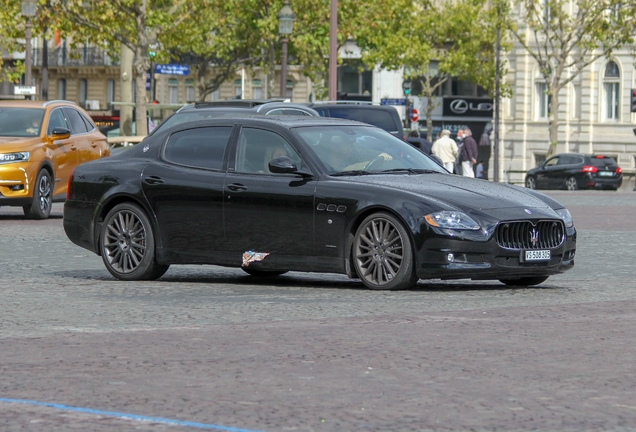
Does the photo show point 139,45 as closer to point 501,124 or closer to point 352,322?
point 501,124

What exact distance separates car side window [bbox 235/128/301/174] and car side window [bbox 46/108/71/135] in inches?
424

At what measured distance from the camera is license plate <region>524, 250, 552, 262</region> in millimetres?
12594

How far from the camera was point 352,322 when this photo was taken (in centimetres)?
1032

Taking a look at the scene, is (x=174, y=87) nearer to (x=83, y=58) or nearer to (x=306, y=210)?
(x=83, y=58)

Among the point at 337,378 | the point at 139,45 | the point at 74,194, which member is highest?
the point at 139,45

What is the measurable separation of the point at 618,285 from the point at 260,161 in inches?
127

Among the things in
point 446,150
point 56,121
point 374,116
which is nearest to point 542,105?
point 446,150

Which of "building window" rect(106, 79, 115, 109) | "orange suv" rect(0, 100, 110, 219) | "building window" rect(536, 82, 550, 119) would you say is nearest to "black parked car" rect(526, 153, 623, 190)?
"building window" rect(536, 82, 550, 119)

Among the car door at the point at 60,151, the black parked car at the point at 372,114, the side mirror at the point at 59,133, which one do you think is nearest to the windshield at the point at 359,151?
the side mirror at the point at 59,133

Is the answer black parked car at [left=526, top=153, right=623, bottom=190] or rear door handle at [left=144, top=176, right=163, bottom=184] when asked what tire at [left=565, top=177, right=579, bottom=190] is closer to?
black parked car at [left=526, top=153, right=623, bottom=190]

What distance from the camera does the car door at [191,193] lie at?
535 inches

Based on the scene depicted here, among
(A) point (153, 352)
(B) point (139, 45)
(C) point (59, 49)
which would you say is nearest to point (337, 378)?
(A) point (153, 352)

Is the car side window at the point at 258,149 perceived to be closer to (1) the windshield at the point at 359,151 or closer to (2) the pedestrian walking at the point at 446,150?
(1) the windshield at the point at 359,151

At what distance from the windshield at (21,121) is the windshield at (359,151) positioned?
10905mm
